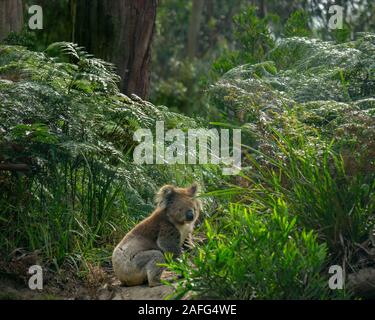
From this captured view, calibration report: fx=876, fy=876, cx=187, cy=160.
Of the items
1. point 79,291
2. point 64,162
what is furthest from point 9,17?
point 79,291

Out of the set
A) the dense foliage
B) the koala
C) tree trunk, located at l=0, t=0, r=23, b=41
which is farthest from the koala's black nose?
tree trunk, located at l=0, t=0, r=23, b=41

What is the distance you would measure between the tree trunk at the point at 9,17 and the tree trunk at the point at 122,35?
56.1 inches

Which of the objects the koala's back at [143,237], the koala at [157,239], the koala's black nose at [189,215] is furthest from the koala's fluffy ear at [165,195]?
the koala's black nose at [189,215]

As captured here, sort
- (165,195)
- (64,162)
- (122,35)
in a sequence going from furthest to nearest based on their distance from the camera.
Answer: (122,35) → (64,162) → (165,195)

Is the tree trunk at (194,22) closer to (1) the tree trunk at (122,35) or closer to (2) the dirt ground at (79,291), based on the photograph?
(1) the tree trunk at (122,35)

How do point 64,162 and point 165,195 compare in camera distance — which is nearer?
point 165,195

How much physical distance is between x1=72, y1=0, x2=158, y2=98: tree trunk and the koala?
154 inches

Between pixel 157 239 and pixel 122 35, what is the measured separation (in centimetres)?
459

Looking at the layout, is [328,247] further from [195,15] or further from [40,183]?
[195,15]

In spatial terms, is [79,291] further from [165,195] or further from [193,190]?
[193,190]

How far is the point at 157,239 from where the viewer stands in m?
8.34

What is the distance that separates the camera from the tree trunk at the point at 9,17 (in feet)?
43.1

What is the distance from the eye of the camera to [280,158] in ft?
28.1
